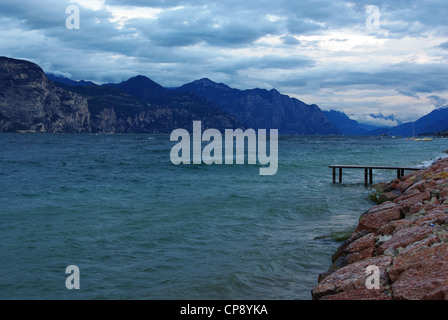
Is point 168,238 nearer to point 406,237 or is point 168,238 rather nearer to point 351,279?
point 351,279

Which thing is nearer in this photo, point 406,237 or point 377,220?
point 406,237

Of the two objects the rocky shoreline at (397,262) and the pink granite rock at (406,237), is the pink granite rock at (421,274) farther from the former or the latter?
the pink granite rock at (406,237)

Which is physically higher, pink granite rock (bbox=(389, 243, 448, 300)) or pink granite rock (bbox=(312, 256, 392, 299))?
pink granite rock (bbox=(389, 243, 448, 300))

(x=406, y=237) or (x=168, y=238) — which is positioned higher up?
(x=406, y=237)

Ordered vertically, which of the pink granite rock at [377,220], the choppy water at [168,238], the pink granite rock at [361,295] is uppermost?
the pink granite rock at [377,220]

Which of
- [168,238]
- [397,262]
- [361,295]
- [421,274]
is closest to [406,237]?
[397,262]

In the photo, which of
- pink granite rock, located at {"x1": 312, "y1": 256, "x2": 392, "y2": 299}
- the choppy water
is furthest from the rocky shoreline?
the choppy water

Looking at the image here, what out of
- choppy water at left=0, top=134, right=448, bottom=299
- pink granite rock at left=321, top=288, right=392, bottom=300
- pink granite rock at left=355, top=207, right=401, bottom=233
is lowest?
choppy water at left=0, top=134, right=448, bottom=299

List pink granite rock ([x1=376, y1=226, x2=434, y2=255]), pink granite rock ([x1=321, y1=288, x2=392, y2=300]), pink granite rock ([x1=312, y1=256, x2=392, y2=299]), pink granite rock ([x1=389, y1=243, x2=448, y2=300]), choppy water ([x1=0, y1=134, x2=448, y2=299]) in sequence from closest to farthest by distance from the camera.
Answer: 1. pink granite rock ([x1=389, y1=243, x2=448, y2=300])
2. pink granite rock ([x1=321, y1=288, x2=392, y2=300])
3. pink granite rock ([x1=312, y1=256, x2=392, y2=299])
4. pink granite rock ([x1=376, y1=226, x2=434, y2=255])
5. choppy water ([x1=0, y1=134, x2=448, y2=299])

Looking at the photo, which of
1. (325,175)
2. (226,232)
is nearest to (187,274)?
(226,232)

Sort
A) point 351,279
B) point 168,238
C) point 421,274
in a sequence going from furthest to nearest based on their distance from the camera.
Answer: point 168,238 < point 351,279 < point 421,274

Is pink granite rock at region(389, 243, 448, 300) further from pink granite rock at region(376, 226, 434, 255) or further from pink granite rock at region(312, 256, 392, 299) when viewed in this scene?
pink granite rock at region(376, 226, 434, 255)

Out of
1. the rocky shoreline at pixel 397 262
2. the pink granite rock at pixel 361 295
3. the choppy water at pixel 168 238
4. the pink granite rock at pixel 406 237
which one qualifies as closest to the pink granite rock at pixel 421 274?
the rocky shoreline at pixel 397 262
